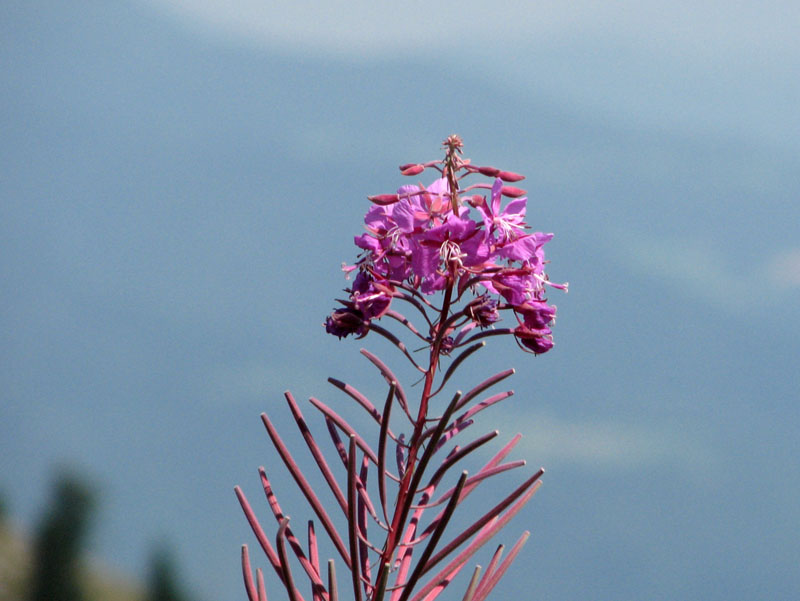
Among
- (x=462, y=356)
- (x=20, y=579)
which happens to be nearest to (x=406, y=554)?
(x=462, y=356)

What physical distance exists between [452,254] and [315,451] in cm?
56

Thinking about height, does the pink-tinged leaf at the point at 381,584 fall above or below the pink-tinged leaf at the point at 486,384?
below

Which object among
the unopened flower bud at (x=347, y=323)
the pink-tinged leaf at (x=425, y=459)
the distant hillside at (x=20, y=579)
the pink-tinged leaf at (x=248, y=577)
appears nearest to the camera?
the pink-tinged leaf at (x=425, y=459)

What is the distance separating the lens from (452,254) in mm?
1658

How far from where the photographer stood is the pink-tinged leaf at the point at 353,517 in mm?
1623

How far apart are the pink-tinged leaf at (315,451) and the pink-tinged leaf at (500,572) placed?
0.40 meters

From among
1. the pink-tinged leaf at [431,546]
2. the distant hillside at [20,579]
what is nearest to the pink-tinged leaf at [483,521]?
the pink-tinged leaf at [431,546]

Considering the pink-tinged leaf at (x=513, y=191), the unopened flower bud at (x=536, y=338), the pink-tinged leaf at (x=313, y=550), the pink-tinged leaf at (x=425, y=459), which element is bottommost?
the pink-tinged leaf at (x=313, y=550)

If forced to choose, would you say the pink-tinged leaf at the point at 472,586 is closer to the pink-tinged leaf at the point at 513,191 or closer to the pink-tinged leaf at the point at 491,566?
the pink-tinged leaf at the point at 491,566

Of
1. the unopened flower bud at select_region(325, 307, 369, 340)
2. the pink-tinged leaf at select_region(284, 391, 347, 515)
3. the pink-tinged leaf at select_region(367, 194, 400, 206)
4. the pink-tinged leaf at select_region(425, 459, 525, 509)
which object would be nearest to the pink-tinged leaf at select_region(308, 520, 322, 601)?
the pink-tinged leaf at select_region(284, 391, 347, 515)

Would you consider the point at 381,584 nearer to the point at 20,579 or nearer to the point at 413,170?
the point at 413,170

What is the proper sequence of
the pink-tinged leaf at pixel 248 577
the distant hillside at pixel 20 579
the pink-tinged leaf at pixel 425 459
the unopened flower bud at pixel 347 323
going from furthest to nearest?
the distant hillside at pixel 20 579
the pink-tinged leaf at pixel 248 577
the unopened flower bud at pixel 347 323
the pink-tinged leaf at pixel 425 459

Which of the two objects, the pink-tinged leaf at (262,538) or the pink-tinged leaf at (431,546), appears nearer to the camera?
the pink-tinged leaf at (431,546)

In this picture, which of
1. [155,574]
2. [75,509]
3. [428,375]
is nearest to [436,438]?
[428,375]
